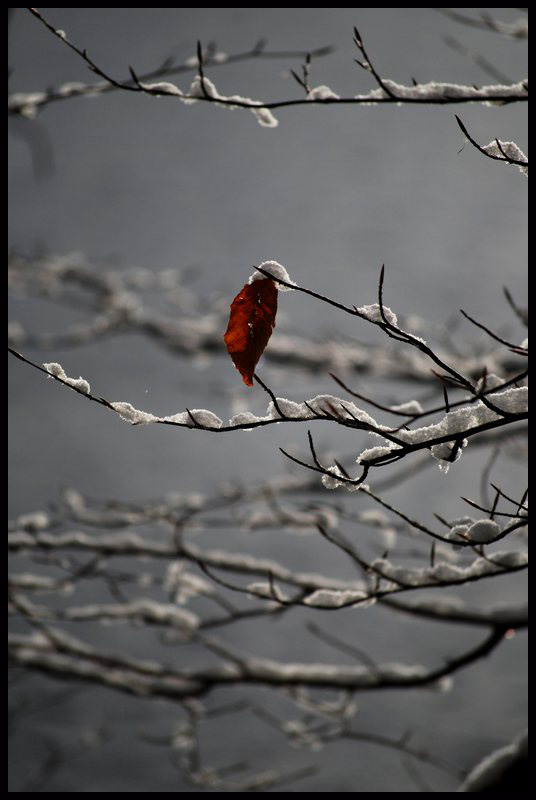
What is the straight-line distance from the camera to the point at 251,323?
3.76 feet

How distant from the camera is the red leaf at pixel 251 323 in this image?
1141mm

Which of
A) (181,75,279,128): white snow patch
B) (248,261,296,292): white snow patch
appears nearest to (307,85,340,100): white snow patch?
(181,75,279,128): white snow patch

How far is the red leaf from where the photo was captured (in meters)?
1.14

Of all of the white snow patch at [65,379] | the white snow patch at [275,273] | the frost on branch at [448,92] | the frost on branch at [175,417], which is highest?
the frost on branch at [448,92]

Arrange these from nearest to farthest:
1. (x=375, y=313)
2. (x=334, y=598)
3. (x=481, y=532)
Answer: (x=375, y=313)
(x=481, y=532)
(x=334, y=598)

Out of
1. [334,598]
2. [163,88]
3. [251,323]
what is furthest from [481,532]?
[163,88]

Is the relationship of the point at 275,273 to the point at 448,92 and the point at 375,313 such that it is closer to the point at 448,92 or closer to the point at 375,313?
the point at 375,313

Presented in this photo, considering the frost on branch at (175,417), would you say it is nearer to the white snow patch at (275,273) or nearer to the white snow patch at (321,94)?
the white snow patch at (275,273)

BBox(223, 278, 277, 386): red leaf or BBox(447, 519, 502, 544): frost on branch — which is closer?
BBox(223, 278, 277, 386): red leaf

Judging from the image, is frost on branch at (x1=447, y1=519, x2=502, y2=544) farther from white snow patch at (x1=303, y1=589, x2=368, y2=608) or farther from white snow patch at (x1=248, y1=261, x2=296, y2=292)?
white snow patch at (x1=248, y1=261, x2=296, y2=292)

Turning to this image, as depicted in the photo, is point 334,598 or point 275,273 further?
point 334,598

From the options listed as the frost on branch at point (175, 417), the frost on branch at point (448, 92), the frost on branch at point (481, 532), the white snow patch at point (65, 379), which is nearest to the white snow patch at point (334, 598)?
the frost on branch at point (481, 532)
